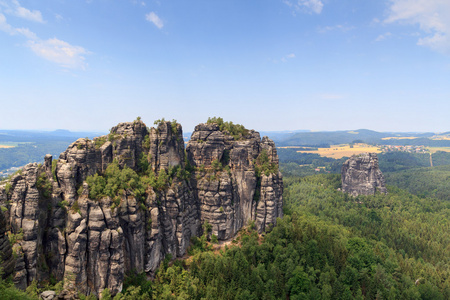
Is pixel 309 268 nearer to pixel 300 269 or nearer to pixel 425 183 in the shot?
pixel 300 269

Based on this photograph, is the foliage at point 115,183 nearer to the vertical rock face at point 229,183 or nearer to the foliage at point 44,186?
the foliage at point 44,186

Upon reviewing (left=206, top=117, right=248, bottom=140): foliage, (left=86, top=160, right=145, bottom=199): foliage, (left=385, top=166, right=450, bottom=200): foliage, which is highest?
(left=206, top=117, right=248, bottom=140): foliage

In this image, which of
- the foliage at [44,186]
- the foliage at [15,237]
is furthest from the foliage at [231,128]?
the foliage at [15,237]

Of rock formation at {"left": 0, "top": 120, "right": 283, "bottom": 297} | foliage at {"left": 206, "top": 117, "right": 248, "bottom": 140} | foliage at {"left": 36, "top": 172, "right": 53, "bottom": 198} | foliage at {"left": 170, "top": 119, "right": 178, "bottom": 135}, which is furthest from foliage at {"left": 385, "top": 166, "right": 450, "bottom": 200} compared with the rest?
foliage at {"left": 36, "top": 172, "right": 53, "bottom": 198}

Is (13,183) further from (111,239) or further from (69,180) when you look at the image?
(111,239)

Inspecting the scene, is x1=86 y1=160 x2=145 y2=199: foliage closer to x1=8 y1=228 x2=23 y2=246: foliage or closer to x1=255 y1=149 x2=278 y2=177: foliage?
x1=8 y1=228 x2=23 y2=246: foliage

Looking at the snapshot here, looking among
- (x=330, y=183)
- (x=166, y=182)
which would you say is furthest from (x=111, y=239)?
(x=330, y=183)
